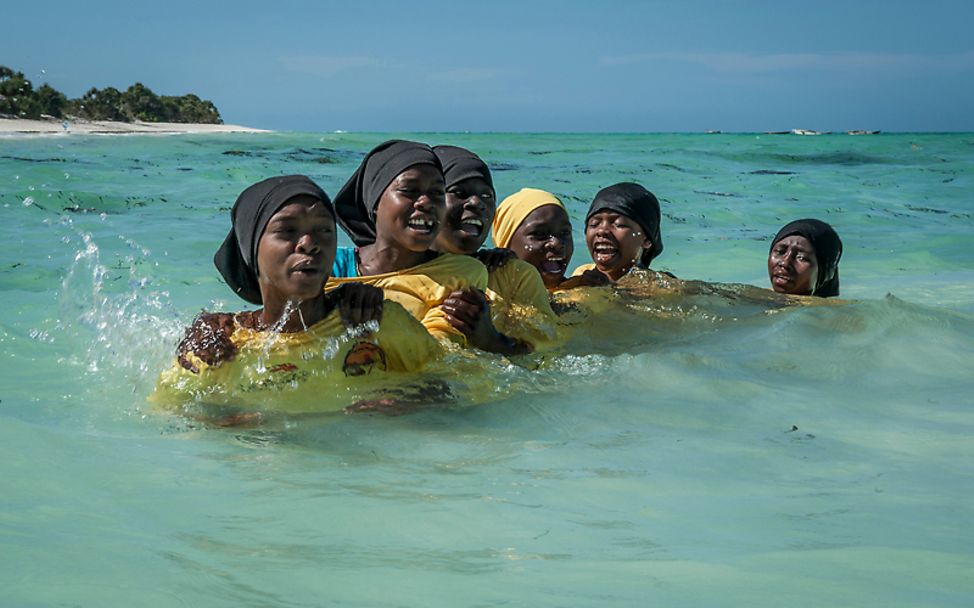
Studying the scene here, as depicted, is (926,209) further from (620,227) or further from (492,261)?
(492,261)

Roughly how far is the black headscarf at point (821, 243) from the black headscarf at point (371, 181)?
3.54m

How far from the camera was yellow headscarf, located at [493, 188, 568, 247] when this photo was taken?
22.0 ft

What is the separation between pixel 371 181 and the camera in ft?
17.5

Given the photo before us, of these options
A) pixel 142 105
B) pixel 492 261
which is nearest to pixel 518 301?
pixel 492 261

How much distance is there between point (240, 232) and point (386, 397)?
92cm

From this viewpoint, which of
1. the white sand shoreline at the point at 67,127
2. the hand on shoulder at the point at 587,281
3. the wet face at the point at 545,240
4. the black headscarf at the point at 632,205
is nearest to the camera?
the wet face at the point at 545,240

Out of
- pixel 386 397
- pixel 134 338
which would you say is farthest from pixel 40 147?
pixel 386 397

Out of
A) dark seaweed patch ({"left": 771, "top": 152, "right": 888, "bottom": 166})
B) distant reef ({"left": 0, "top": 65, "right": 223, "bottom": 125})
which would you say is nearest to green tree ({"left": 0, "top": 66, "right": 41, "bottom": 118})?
distant reef ({"left": 0, "top": 65, "right": 223, "bottom": 125})

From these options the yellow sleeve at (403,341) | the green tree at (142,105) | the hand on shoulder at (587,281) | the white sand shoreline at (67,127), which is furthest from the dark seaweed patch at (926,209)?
the green tree at (142,105)

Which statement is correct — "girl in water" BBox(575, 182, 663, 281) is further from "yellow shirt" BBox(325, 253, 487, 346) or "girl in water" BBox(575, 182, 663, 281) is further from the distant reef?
the distant reef

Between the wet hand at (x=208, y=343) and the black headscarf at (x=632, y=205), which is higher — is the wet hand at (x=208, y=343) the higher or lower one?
the lower one

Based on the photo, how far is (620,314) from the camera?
6945mm

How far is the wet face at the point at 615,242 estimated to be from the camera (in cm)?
734

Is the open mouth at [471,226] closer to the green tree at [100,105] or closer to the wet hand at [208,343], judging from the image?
the wet hand at [208,343]
